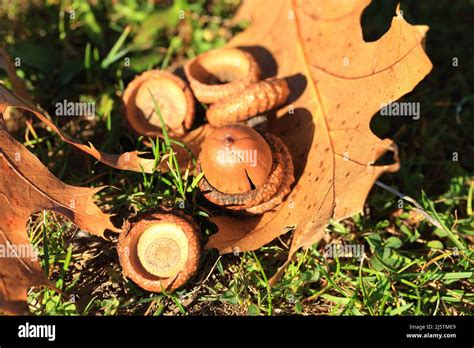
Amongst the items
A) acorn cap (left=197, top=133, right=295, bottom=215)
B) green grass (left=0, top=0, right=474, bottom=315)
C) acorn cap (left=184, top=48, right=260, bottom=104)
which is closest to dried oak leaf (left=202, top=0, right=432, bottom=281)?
acorn cap (left=197, top=133, right=295, bottom=215)

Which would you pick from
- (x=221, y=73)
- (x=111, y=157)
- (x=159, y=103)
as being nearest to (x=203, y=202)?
(x=111, y=157)

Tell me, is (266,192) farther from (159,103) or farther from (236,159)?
(159,103)

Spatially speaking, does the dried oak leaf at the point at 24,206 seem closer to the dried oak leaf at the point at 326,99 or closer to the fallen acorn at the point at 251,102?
the dried oak leaf at the point at 326,99

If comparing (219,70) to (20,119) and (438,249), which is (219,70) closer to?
(20,119)

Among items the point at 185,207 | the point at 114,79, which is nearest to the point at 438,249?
the point at 185,207

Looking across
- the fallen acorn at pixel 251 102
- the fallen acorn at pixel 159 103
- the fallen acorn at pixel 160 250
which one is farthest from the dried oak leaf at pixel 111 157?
the fallen acorn at pixel 251 102
